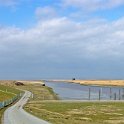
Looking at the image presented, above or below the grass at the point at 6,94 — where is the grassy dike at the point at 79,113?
below

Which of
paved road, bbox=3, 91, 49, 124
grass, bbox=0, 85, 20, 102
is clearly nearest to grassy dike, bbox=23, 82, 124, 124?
paved road, bbox=3, 91, 49, 124

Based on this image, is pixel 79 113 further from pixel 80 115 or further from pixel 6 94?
pixel 6 94

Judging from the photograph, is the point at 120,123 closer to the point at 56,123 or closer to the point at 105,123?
the point at 105,123

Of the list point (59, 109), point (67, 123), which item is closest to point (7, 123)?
point (67, 123)

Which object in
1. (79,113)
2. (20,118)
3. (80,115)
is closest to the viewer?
(20,118)

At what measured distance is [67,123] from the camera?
43.0 m

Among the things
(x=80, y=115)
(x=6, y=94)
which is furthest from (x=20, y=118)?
(x=6, y=94)

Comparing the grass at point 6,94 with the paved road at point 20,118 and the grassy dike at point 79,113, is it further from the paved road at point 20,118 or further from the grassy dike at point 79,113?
the paved road at point 20,118

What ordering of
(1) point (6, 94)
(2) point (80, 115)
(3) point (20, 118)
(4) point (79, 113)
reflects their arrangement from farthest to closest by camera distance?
(1) point (6, 94), (4) point (79, 113), (2) point (80, 115), (3) point (20, 118)

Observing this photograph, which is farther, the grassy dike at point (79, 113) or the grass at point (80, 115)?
the grassy dike at point (79, 113)

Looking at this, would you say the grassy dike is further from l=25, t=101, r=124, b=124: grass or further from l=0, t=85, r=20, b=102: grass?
l=0, t=85, r=20, b=102: grass

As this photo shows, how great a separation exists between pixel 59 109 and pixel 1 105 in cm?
1207

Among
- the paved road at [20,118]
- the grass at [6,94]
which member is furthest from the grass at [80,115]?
the grass at [6,94]

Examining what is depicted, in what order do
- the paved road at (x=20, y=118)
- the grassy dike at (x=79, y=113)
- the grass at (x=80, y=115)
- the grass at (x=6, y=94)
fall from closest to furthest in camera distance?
the paved road at (x=20, y=118) < the grass at (x=80, y=115) < the grassy dike at (x=79, y=113) < the grass at (x=6, y=94)
